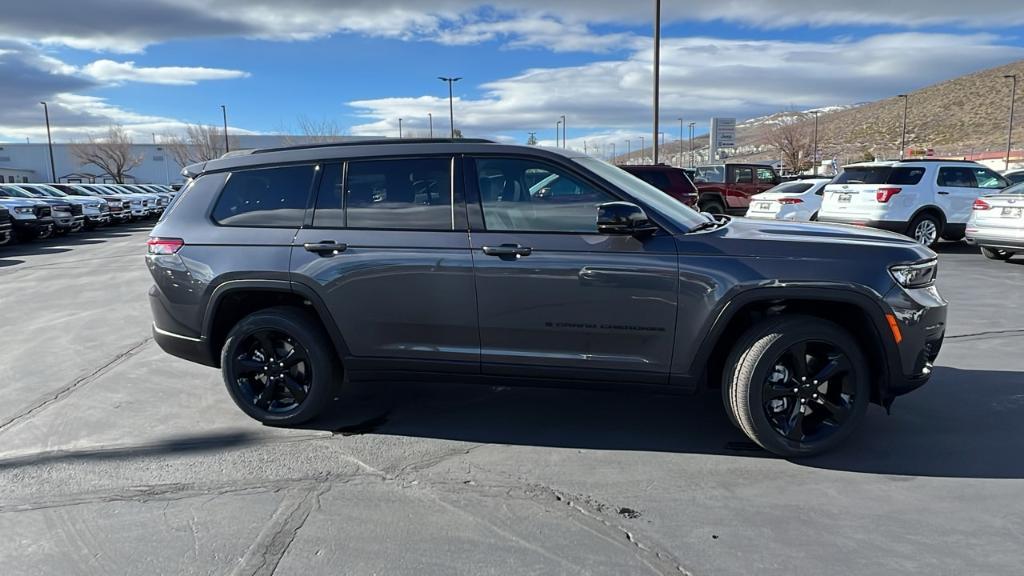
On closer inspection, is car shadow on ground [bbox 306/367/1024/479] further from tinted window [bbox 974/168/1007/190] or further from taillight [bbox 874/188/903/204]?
tinted window [bbox 974/168/1007/190]

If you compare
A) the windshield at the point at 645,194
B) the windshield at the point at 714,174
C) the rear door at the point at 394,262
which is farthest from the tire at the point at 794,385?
the windshield at the point at 714,174

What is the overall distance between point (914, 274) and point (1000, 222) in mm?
8515

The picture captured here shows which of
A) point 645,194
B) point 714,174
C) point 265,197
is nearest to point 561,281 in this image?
point 645,194

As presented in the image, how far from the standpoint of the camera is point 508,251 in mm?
3859

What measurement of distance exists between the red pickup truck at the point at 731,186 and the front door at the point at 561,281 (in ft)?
57.3

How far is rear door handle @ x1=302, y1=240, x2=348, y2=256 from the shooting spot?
13.5 feet

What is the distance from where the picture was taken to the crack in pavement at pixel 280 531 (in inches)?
111

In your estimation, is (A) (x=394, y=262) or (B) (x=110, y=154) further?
(B) (x=110, y=154)

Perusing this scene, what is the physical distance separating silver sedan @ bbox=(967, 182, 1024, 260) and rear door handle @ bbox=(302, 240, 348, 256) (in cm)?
1041

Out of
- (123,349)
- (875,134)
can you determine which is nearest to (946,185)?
(123,349)

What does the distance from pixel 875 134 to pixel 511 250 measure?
106m

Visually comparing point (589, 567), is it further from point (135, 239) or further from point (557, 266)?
point (135, 239)

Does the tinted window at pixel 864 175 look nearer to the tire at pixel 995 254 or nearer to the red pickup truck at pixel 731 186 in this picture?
the tire at pixel 995 254

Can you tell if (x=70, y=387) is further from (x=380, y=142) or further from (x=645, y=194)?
(x=645, y=194)
